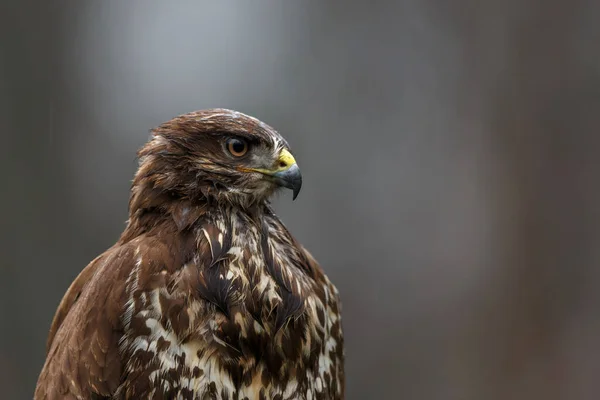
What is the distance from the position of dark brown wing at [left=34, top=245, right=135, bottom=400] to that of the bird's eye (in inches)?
22.0

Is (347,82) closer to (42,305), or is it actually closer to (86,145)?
(86,145)

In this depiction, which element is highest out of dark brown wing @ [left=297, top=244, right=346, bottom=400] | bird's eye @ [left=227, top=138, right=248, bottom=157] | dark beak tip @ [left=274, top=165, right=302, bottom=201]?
bird's eye @ [left=227, top=138, right=248, bottom=157]

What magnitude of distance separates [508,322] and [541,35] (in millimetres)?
2593

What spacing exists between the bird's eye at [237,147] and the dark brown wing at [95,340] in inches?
22.0

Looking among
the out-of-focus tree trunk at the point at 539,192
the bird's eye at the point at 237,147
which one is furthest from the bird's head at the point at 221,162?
the out-of-focus tree trunk at the point at 539,192

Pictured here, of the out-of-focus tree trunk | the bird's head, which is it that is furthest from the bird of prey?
the out-of-focus tree trunk

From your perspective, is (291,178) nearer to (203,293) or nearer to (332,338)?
(203,293)

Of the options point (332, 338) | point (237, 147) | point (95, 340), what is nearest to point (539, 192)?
point (332, 338)

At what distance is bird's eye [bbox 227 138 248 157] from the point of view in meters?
3.29

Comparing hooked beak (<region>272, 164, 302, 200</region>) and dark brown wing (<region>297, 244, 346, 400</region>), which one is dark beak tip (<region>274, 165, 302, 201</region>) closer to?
hooked beak (<region>272, 164, 302, 200</region>)

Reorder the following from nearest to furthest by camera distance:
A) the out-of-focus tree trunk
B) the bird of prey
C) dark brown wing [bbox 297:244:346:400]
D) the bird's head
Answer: the bird of prey → the bird's head → dark brown wing [bbox 297:244:346:400] → the out-of-focus tree trunk

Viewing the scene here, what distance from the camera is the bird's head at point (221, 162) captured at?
10.8ft

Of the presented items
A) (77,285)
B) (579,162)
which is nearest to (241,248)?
(77,285)

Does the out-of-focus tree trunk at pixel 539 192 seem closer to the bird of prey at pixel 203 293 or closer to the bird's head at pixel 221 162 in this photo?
the bird of prey at pixel 203 293
